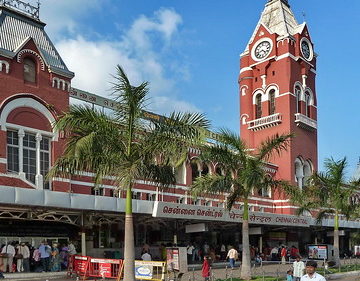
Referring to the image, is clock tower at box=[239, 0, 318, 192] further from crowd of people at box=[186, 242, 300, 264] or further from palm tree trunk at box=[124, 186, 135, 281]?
palm tree trunk at box=[124, 186, 135, 281]

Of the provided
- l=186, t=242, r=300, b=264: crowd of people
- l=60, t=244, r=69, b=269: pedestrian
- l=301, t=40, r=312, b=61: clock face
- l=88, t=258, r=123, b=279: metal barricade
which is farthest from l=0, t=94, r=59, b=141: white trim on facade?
l=301, t=40, r=312, b=61: clock face

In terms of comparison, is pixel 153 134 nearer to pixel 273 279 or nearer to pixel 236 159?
pixel 236 159

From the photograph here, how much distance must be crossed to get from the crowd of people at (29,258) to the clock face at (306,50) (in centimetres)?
3672

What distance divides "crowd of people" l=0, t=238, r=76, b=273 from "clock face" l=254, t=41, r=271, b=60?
112 feet

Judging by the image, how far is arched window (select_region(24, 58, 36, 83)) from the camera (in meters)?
27.7

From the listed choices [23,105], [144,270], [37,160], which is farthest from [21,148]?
[144,270]

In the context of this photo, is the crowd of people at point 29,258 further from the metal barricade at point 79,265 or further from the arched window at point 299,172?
the arched window at point 299,172

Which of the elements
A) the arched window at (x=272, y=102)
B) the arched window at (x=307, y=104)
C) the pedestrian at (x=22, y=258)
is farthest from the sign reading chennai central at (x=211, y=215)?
the arched window at (x=307, y=104)

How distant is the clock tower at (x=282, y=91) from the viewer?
49.6 m

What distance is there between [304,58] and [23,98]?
3358 cm

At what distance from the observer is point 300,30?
173 feet

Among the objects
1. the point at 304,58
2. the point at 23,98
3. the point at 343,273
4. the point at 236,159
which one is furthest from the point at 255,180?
the point at 304,58

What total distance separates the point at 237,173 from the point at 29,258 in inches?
403

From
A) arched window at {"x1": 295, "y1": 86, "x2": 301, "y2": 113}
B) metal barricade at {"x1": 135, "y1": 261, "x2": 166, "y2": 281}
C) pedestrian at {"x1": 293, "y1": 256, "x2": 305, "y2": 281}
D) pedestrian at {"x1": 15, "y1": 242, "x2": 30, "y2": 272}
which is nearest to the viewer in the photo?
metal barricade at {"x1": 135, "y1": 261, "x2": 166, "y2": 281}
